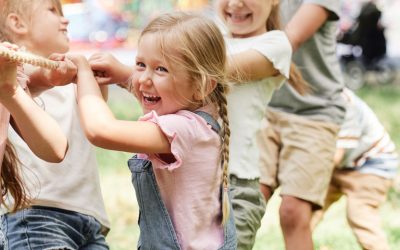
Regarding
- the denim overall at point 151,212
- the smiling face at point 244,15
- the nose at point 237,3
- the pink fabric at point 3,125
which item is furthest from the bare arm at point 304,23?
the pink fabric at point 3,125

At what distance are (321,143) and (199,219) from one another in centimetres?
157

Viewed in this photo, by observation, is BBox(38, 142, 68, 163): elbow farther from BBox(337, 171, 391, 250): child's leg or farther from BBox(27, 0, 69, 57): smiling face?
BBox(337, 171, 391, 250): child's leg

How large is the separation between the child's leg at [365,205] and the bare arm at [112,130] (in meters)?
2.07

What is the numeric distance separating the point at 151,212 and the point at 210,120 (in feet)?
1.04

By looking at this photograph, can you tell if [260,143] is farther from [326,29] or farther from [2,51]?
[2,51]

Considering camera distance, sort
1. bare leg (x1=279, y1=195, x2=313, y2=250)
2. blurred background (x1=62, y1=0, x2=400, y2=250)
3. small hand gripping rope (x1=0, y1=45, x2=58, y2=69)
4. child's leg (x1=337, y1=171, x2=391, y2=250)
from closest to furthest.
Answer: small hand gripping rope (x1=0, y1=45, x2=58, y2=69) < bare leg (x1=279, y1=195, x2=313, y2=250) < child's leg (x1=337, y1=171, x2=391, y2=250) < blurred background (x1=62, y1=0, x2=400, y2=250)

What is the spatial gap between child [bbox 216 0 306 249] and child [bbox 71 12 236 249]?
1.91ft

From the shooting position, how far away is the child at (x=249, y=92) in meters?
3.34

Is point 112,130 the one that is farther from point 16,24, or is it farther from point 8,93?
point 16,24

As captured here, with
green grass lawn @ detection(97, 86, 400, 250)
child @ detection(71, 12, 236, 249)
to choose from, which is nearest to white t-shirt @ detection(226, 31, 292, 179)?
child @ detection(71, 12, 236, 249)

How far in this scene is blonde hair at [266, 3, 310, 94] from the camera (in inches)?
143

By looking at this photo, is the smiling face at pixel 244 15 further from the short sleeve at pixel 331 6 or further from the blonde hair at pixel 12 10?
the blonde hair at pixel 12 10

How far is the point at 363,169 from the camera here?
4508 millimetres

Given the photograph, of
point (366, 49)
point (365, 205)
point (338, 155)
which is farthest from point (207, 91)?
point (366, 49)
